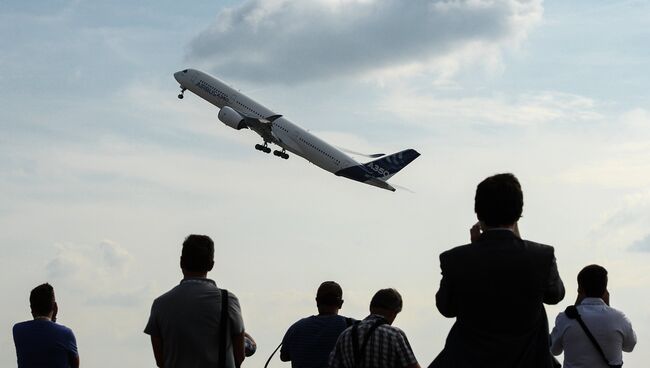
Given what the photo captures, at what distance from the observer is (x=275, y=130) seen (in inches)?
3081

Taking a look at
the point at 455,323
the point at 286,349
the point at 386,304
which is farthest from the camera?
the point at 286,349

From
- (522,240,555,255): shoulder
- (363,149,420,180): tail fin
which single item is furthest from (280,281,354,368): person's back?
(363,149,420,180): tail fin

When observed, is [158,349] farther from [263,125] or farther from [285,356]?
[263,125]

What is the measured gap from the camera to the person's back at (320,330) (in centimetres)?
989

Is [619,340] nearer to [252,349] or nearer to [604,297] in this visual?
[604,297]

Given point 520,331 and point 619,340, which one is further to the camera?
point 619,340

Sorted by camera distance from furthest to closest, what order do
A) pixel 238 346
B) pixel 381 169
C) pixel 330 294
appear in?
pixel 381 169
pixel 330 294
pixel 238 346

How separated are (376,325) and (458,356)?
130 centimetres

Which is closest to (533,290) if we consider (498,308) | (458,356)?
(498,308)

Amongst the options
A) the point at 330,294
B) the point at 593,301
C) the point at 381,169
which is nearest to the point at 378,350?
the point at 330,294

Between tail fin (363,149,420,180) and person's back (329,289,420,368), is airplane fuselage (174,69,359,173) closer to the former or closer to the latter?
tail fin (363,149,420,180)

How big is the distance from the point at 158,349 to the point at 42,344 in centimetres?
192

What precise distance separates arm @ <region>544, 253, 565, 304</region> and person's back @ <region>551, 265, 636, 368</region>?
2.71 m

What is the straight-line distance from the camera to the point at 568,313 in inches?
361
